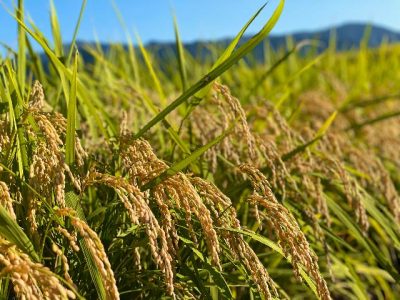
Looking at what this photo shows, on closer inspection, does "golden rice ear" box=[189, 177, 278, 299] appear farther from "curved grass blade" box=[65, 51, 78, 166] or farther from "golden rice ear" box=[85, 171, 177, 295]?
"curved grass blade" box=[65, 51, 78, 166]

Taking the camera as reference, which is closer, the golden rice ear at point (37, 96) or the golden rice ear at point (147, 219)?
the golden rice ear at point (147, 219)

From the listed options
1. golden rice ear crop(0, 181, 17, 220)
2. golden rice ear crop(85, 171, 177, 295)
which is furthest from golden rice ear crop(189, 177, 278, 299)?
golden rice ear crop(0, 181, 17, 220)

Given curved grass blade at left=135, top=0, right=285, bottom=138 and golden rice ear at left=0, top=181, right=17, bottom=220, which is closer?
golden rice ear at left=0, top=181, right=17, bottom=220

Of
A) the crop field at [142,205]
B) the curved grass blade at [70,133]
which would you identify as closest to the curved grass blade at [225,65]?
the crop field at [142,205]

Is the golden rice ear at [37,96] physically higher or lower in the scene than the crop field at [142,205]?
higher

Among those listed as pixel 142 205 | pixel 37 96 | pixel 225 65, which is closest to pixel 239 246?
pixel 142 205

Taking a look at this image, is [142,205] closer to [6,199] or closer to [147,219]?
[147,219]

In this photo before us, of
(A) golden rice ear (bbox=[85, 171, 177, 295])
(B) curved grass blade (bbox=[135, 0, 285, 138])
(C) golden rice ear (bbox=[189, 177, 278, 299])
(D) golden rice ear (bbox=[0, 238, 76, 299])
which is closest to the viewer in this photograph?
(D) golden rice ear (bbox=[0, 238, 76, 299])

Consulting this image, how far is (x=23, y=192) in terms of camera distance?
1495 mm

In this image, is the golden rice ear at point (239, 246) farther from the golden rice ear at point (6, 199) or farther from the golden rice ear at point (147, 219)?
the golden rice ear at point (6, 199)

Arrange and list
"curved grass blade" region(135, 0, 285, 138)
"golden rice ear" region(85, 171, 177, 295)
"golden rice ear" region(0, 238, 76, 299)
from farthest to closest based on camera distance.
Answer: "curved grass blade" region(135, 0, 285, 138) < "golden rice ear" region(85, 171, 177, 295) < "golden rice ear" region(0, 238, 76, 299)

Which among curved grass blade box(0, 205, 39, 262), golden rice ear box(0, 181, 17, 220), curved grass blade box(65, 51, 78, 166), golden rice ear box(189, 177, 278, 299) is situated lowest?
golden rice ear box(189, 177, 278, 299)

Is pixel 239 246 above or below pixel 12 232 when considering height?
below

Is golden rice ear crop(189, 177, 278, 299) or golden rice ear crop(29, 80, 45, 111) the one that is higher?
golden rice ear crop(29, 80, 45, 111)
